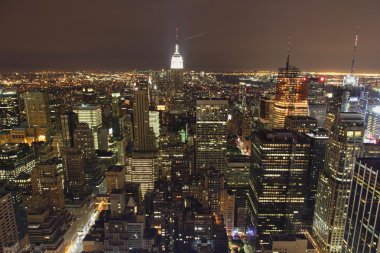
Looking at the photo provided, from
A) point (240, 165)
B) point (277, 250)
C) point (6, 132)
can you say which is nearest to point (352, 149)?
point (277, 250)

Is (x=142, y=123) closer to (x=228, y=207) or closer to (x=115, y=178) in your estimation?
(x=115, y=178)

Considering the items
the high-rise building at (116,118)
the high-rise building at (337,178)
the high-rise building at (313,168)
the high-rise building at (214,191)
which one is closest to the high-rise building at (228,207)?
the high-rise building at (214,191)

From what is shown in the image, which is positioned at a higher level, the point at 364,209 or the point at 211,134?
the point at 364,209

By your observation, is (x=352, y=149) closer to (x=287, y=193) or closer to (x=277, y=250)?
(x=287, y=193)

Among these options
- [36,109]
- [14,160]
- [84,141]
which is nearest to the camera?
[14,160]

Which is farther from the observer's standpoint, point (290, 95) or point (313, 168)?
point (290, 95)

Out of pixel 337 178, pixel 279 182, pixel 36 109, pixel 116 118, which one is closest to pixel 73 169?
pixel 36 109
